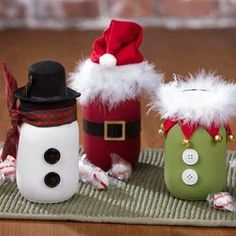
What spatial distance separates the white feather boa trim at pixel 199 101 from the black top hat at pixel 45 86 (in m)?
0.20

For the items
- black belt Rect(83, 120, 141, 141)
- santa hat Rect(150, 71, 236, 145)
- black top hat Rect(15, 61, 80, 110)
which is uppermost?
black top hat Rect(15, 61, 80, 110)

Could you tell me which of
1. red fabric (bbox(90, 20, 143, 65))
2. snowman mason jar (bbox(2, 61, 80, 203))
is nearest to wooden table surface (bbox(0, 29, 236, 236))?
red fabric (bbox(90, 20, 143, 65))

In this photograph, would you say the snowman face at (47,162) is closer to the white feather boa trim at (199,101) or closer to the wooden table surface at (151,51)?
the white feather boa trim at (199,101)

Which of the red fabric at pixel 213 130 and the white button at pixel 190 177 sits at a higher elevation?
the red fabric at pixel 213 130

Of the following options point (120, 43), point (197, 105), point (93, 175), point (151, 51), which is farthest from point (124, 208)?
point (151, 51)

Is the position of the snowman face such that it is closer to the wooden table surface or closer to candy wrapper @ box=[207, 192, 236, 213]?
candy wrapper @ box=[207, 192, 236, 213]

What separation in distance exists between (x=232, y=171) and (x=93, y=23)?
2.14 metres

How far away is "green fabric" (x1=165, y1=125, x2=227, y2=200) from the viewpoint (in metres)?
1.52

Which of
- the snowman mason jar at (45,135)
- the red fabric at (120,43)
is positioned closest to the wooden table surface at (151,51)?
the red fabric at (120,43)

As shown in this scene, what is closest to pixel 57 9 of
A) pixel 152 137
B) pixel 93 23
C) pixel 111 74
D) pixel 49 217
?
pixel 93 23

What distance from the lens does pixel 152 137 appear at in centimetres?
204

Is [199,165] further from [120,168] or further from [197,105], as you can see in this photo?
[120,168]

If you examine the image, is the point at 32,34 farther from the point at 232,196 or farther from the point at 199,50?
the point at 232,196

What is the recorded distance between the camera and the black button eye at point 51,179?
1.53m
